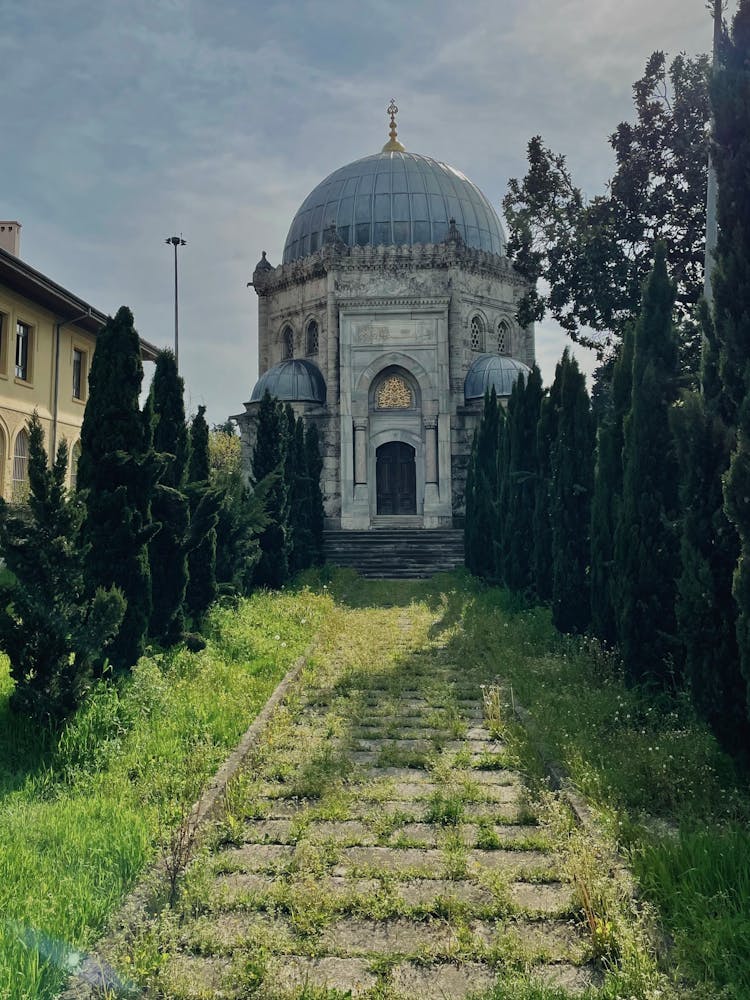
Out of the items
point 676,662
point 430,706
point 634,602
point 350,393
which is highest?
point 350,393

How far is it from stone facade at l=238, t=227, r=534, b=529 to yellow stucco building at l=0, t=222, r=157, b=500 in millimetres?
10014

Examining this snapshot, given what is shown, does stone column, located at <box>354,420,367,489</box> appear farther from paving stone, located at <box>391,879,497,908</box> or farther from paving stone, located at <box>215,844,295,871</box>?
paving stone, located at <box>391,879,497,908</box>

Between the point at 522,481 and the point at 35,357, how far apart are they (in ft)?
39.1

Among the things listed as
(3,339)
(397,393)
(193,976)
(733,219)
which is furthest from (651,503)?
(397,393)

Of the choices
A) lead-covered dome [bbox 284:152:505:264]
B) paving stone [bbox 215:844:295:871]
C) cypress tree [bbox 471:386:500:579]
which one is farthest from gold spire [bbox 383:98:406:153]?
paving stone [bbox 215:844:295:871]

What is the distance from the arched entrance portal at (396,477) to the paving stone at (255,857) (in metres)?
25.4

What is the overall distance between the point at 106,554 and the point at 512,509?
981 centimetres

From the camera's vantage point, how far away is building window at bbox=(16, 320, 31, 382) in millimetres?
18156

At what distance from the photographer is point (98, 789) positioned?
17.1 feet

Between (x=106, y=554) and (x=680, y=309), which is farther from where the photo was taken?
(x=680, y=309)

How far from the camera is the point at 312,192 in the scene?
3419cm

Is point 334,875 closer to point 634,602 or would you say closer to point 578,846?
point 578,846

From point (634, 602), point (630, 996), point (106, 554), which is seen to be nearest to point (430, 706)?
point (634, 602)

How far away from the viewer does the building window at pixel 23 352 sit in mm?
18156
